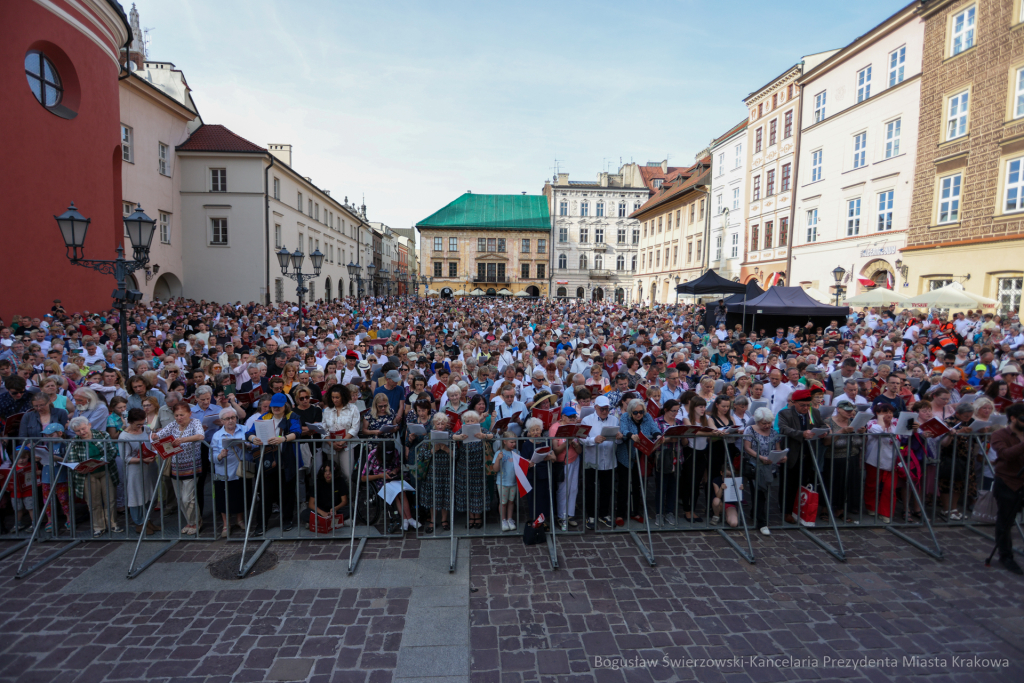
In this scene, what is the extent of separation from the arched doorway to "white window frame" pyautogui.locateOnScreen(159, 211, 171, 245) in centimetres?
220

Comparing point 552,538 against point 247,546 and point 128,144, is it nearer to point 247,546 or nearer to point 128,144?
point 247,546

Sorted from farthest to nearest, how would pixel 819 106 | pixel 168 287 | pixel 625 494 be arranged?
pixel 168 287
pixel 819 106
pixel 625 494

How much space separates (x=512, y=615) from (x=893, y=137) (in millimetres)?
A: 28868

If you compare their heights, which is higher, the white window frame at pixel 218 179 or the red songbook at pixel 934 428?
the white window frame at pixel 218 179

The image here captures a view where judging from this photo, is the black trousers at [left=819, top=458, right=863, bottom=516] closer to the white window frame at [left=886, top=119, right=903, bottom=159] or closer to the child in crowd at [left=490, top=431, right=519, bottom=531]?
the child in crowd at [left=490, top=431, right=519, bottom=531]

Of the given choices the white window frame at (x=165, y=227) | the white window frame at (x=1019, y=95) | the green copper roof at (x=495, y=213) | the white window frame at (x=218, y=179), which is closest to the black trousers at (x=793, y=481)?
the white window frame at (x=1019, y=95)

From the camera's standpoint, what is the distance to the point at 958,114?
67.3ft

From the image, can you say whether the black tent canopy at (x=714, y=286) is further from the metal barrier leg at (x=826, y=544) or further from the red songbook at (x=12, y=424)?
the red songbook at (x=12, y=424)

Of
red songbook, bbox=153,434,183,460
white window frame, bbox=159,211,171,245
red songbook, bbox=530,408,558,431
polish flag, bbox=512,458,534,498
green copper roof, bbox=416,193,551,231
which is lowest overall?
polish flag, bbox=512,458,534,498

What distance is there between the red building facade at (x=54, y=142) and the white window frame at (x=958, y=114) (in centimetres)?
3206

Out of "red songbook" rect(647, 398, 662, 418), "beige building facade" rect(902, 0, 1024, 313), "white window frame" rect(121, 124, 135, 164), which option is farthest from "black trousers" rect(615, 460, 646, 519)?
"white window frame" rect(121, 124, 135, 164)

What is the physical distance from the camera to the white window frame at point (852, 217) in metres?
25.7

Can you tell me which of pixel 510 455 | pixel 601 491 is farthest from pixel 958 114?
pixel 510 455

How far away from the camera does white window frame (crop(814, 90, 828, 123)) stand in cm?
2831
